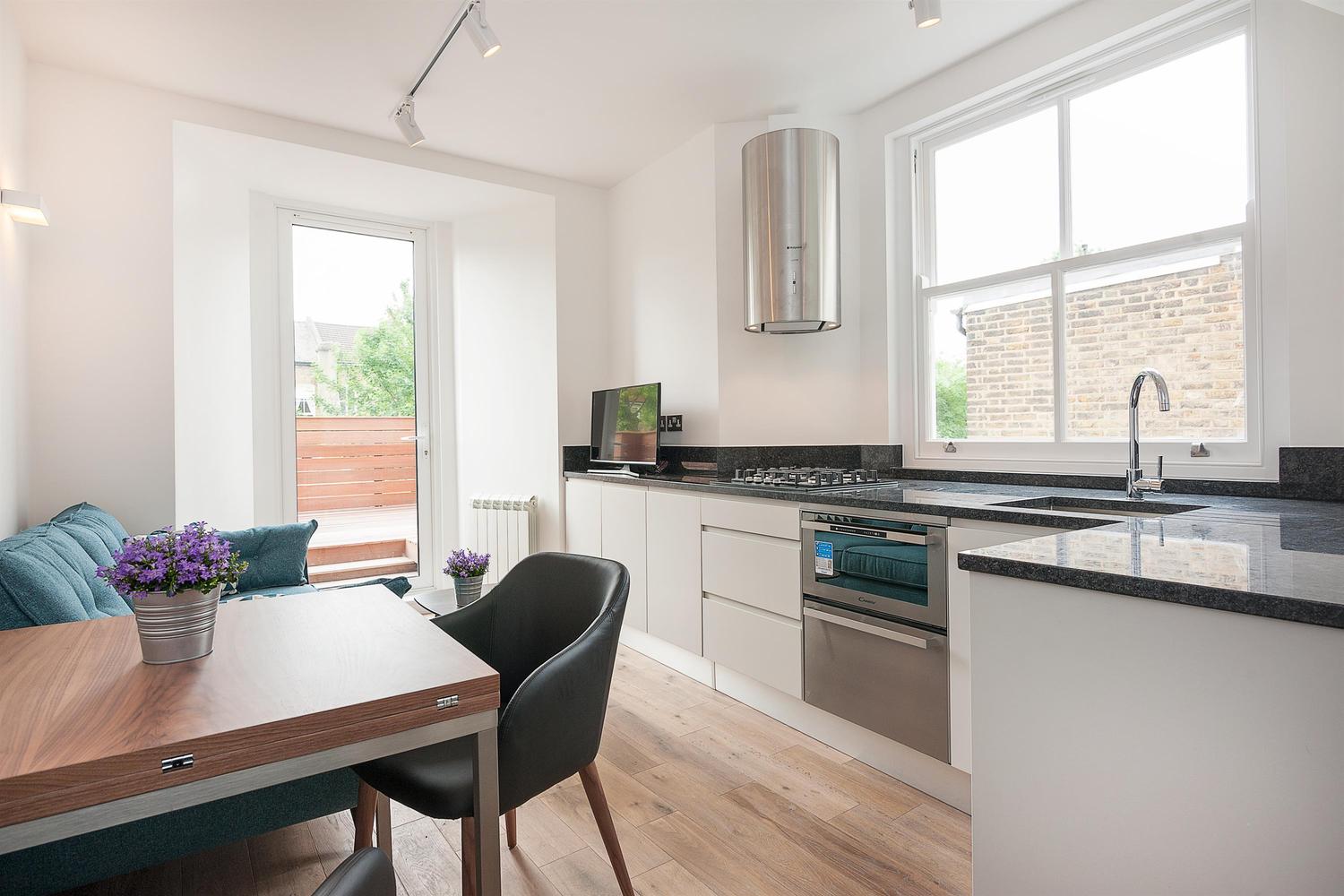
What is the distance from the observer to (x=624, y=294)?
4211 millimetres

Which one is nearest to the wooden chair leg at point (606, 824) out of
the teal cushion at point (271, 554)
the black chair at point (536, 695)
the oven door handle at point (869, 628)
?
→ the black chair at point (536, 695)

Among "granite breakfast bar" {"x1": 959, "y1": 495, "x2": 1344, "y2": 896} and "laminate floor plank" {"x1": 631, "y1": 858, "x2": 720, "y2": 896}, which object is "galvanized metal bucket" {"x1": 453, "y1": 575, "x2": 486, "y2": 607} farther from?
"granite breakfast bar" {"x1": 959, "y1": 495, "x2": 1344, "y2": 896}

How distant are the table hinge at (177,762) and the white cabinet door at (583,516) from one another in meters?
2.83

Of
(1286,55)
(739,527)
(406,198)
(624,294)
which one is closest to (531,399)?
(624,294)

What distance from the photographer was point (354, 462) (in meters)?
4.37

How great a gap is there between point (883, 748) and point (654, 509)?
1449mm

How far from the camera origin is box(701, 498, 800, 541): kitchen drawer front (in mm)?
2541

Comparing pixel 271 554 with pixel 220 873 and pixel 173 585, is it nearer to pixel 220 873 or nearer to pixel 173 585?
pixel 220 873

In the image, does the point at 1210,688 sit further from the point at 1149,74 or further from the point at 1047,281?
the point at 1149,74

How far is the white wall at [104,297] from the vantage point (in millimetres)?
2814

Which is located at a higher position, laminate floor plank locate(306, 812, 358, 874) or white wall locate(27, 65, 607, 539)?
white wall locate(27, 65, 607, 539)

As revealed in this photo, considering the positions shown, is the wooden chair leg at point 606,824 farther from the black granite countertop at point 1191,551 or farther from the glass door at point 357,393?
the glass door at point 357,393

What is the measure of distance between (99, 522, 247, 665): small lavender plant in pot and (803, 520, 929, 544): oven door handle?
5.82 feet

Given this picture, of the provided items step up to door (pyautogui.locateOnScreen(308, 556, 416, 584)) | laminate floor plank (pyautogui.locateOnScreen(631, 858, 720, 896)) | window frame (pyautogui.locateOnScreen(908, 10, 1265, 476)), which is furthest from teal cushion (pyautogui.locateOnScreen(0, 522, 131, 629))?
window frame (pyautogui.locateOnScreen(908, 10, 1265, 476))
